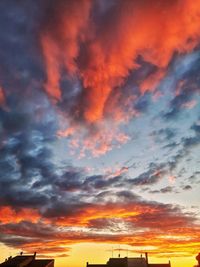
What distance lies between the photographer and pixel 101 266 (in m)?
62.8

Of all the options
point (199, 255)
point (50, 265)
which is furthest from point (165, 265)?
point (199, 255)

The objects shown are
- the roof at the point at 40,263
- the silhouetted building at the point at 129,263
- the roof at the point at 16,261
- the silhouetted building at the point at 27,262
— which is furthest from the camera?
the silhouetted building at the point at 129,263

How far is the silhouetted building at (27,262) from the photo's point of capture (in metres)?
52.1

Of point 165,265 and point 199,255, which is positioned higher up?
point 165,265

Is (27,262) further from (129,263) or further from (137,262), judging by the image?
(137,262)

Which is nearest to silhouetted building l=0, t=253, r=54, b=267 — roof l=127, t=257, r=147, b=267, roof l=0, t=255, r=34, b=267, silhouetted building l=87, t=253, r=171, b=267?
roof l=0, t=255, r=34, b=267

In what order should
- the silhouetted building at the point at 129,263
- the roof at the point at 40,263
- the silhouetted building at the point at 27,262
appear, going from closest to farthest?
1. the silhouetted building at the point at 27,262
2. the roof at the point at 40,263
3. the silhouetted building at the point at 129,263

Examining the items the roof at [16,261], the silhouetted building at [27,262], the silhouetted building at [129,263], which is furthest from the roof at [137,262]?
the roof at [16,261]

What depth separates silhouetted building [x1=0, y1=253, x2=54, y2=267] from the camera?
171ft

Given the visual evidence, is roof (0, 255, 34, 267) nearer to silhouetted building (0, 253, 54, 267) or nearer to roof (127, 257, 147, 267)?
silhouetted building (0, 253, 54, 267)

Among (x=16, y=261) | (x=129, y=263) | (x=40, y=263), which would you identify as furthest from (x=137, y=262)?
(x=16, y=261)

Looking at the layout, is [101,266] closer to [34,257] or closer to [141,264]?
[141,264]

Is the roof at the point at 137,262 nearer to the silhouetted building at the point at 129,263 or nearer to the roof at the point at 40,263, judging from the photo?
the silhouetted building at the point at 129,263

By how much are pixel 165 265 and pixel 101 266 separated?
1308cm
